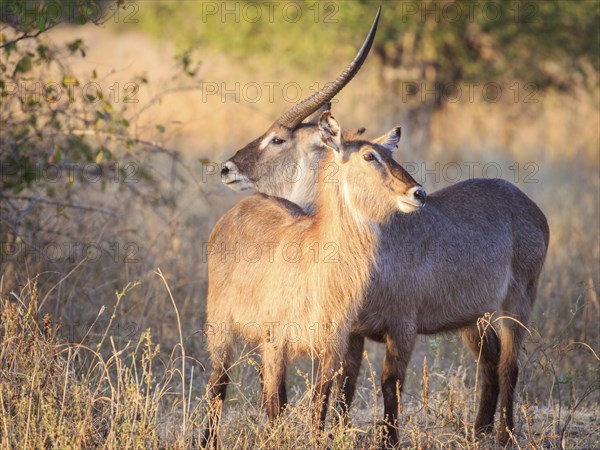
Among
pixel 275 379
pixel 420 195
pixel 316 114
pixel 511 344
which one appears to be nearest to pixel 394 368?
pixel 275 379

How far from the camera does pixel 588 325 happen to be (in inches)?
265

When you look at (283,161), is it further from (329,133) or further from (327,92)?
(329,133)

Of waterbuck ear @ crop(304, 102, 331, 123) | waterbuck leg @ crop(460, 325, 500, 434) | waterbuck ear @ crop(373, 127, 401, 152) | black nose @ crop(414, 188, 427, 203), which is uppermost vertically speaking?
waterbuck ear @ crop(304, 102, 331, 123)

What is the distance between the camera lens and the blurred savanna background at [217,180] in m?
4.33

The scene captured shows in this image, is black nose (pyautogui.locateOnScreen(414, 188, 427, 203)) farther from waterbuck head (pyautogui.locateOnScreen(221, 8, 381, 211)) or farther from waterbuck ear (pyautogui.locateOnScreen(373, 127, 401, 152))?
waterbuck head (pyautogui.locateOnScreen(221, 8, 381, 211))

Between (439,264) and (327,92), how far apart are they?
128 cm

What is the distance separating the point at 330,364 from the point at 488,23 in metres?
9.66

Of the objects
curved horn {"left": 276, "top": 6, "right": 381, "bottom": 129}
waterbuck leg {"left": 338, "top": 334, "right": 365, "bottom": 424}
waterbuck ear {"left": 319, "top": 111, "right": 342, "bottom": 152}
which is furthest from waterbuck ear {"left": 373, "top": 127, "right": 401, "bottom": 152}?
waterbuck leg {"left": 338, "top": 334, "right": 365, "bottom": 424}

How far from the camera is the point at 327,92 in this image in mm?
5453

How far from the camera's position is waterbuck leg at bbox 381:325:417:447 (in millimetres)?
4625

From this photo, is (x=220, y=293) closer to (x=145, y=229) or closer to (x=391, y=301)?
(x=391, y=301)

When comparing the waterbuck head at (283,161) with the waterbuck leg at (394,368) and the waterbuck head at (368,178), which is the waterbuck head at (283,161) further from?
the waterbuck leg at (394,368)

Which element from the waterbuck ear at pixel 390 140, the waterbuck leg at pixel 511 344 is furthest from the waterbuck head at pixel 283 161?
the waterbuck leg at pixel 511 344

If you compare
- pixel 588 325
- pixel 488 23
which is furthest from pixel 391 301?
pixel 488 23
